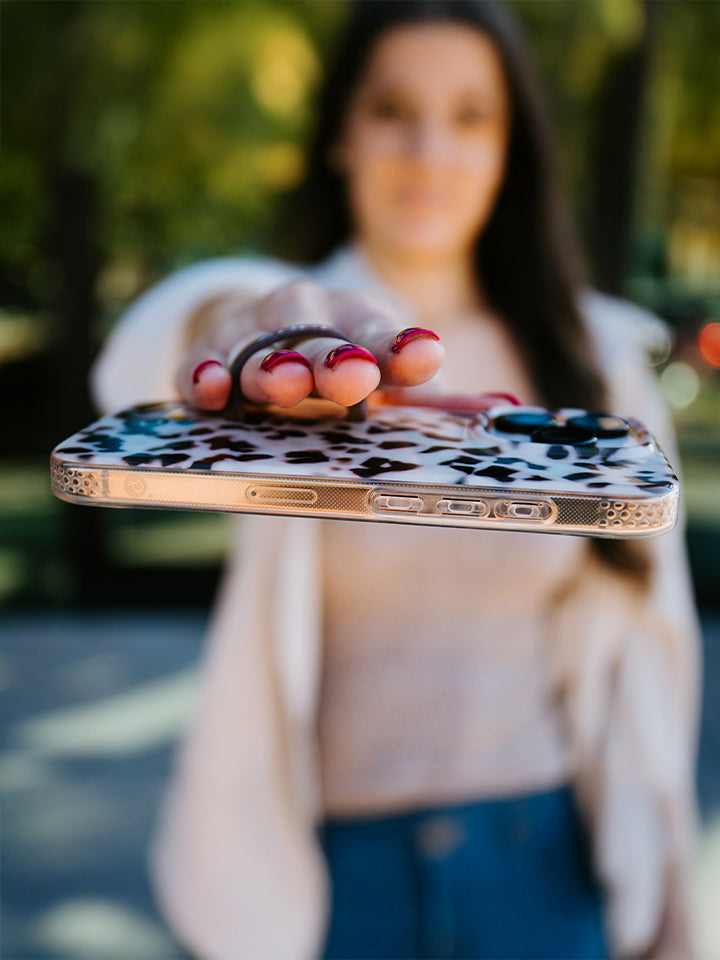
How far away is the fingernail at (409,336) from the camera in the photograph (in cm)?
62

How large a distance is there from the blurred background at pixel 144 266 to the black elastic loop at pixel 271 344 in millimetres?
1228

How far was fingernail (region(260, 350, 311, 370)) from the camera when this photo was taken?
2.06ft

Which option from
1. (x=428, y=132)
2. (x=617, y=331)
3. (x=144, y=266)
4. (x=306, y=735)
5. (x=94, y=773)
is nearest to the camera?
(x=428, y=132)

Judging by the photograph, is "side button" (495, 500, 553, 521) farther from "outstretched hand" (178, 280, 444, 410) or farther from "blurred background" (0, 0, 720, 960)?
"blurred background" (0, 0, 720, 960)

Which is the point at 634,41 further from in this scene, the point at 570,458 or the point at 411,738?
the point at 570,458

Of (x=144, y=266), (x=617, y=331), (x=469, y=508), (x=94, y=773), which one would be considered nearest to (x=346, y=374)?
(x=469, y=508)

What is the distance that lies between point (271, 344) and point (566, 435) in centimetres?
26

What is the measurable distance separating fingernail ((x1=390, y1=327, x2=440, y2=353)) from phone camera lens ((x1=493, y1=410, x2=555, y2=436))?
12 centimetres

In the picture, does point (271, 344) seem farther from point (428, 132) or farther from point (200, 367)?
point (428, 132)

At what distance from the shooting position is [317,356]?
629mm

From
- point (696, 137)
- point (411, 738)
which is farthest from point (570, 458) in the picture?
point (696, 137)

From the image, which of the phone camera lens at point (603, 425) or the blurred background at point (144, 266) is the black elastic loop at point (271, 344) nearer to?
the phone camera lens at point (603, 425)

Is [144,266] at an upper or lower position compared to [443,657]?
upper

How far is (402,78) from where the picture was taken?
128 cm
